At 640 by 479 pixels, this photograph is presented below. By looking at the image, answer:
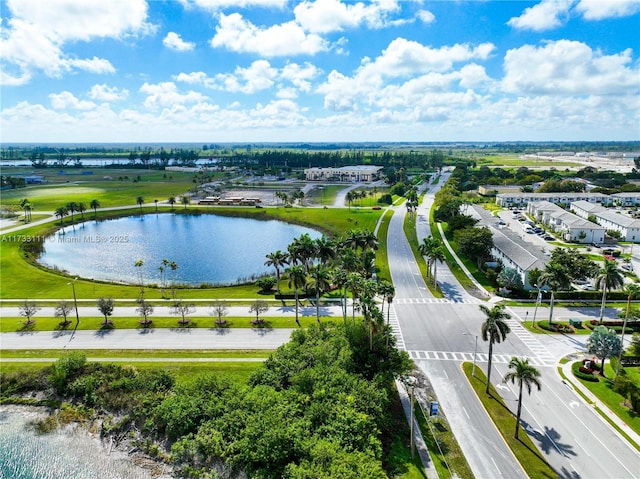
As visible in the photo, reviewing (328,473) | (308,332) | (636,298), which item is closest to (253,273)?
(308,332)

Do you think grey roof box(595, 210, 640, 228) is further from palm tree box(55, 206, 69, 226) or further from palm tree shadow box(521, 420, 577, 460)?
palm tree box(55, 206, 69, 226)

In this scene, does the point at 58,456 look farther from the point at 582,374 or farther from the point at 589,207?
the point at 589,207

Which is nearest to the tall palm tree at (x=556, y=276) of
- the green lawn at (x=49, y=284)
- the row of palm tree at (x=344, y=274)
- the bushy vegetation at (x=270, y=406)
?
the row of palm tree at (x=344, y=274)

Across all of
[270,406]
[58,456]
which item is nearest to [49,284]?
[58,456]

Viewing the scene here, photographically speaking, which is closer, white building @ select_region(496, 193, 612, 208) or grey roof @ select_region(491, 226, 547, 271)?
grey roof @ select_region(491, 226, 547, 271)

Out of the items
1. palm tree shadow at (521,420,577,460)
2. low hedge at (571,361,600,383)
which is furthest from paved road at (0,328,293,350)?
low hedge at (571,361,600,383)

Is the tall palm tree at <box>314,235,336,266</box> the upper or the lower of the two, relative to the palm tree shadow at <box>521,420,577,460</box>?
upper

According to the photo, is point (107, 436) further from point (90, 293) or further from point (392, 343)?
point (90, 293)
